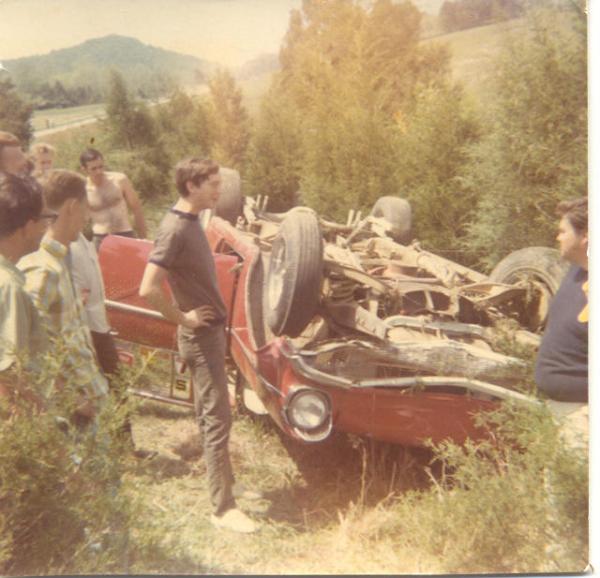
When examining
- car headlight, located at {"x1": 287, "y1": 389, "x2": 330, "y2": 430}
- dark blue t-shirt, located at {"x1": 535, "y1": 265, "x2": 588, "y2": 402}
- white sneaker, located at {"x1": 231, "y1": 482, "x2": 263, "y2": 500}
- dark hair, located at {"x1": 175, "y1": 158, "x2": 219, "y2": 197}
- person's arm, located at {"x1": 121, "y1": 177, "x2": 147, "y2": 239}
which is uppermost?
dark hair, located at {"x1": 175, "y1": 158, "x2": 219, "y2": 197}

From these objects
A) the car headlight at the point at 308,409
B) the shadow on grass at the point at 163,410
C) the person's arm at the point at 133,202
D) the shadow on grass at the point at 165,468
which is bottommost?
the shadow on grass at the point at 165,468

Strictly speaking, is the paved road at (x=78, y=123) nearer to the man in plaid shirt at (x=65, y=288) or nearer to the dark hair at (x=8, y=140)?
the dark hair at (x=8, y=140)

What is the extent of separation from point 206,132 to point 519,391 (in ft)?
4.84

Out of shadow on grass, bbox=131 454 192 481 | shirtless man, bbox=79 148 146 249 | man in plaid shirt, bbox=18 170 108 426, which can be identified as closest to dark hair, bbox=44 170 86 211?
man in plaid shirt, bbox=18 170 108 426

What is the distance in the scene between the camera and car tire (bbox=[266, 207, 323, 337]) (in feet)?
7.93

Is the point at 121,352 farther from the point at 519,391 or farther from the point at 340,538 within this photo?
the point at 519,391

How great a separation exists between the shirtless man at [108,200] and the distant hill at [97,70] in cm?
22

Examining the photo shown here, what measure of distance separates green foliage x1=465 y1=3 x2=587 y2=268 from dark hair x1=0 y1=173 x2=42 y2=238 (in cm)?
163

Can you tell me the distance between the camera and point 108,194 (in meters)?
2.47

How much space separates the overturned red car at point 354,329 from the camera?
235cm

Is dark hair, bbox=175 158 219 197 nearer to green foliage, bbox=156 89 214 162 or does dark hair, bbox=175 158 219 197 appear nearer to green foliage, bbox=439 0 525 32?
green foliage, bbox=156 89 214 162

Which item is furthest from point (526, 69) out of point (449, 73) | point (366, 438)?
point (366, 438)

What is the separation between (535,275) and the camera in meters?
2.59

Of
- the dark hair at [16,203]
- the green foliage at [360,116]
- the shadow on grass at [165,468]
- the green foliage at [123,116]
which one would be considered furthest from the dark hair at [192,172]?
the shadow on grass at [165,468]
